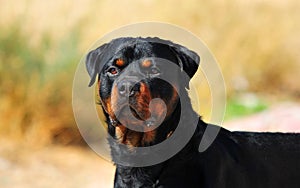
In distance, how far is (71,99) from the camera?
32.3 feet

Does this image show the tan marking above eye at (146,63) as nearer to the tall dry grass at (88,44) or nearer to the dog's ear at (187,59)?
the dog's ear at (187,59)

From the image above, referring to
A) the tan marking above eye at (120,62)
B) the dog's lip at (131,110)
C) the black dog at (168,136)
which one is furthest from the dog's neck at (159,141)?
the tan marking above eye at (120,62)

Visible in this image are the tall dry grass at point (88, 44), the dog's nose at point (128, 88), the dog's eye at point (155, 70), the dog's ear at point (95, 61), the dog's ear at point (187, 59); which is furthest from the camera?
the tall dry grass at point (88, 44)

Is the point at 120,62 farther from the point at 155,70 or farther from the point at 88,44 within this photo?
the point at 88,44

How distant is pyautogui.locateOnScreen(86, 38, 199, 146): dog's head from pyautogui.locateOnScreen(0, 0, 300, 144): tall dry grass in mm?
4334

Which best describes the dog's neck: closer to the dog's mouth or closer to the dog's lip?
the dog's mouth

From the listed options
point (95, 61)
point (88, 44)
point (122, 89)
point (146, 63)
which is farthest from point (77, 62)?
point (122, 89)

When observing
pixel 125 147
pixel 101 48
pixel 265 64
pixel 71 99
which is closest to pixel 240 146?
pixel 125 147

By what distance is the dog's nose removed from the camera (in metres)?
5.20

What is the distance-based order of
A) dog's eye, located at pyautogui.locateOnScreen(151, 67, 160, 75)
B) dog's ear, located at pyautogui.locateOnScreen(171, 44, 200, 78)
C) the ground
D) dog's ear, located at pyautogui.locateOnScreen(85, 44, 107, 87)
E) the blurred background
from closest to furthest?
dog's eye, located at pyautogui.locateOnScreen(151, 67, 160, 75)
dog's ear, located at pyautogui.locateOnScreen(171, 44, 200, 78)
dog's ear, located at pyautogui.locateOnScreen(85, 44, 107, 87)
the ground
the blurred background

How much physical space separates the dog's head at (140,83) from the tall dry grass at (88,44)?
14.2ft

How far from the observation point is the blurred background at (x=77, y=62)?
933cm

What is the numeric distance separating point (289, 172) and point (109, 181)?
378 cm

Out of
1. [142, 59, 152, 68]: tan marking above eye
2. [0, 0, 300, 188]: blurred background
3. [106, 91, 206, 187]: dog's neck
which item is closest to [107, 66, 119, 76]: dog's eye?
[142, 59, 152, 68]: tan marking above eye
